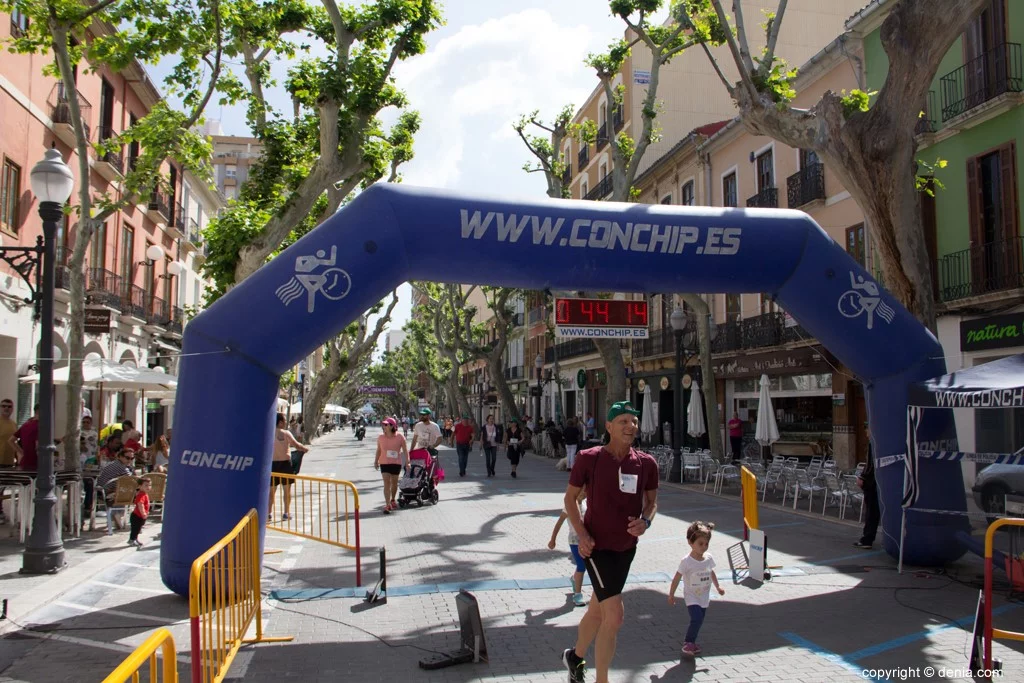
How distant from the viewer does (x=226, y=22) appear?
12.3 m

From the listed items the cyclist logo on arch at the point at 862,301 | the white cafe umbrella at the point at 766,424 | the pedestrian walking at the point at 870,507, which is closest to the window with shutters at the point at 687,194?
the white cafe umbrella at the point at 766,424

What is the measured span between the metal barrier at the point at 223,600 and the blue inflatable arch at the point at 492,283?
85 cm

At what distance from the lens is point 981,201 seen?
1598cm

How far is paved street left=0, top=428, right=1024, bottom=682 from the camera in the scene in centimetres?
538

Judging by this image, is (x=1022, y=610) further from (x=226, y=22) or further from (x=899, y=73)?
(x=226, y=22)

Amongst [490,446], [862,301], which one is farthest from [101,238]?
[862,301]

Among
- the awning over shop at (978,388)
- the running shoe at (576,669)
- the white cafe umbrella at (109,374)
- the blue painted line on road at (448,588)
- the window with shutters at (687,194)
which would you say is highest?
the window with shutters at (687,194)

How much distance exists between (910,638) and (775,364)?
17.8m

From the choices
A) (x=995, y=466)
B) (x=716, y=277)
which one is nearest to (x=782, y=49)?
(x=995, y=466)

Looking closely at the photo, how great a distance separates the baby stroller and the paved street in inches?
136

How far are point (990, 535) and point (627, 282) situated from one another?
3799mm

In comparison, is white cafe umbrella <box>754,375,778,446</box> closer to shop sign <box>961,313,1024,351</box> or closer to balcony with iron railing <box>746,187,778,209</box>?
shop sign <box>961,313,1024,351</box>

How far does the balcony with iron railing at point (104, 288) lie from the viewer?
21422 millimetres

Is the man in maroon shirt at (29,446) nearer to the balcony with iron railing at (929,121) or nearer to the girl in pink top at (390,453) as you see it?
the girl in pink top at (390,453)
